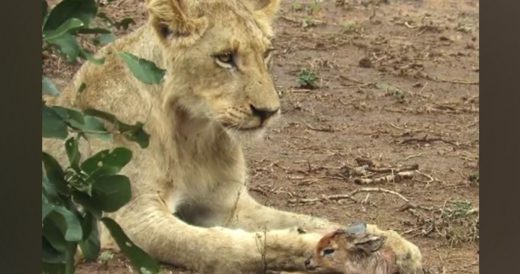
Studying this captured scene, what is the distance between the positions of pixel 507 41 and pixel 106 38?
0.67m

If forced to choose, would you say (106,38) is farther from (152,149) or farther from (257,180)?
(257,180)

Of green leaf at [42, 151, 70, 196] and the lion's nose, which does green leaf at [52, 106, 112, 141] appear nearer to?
green leaf at [42, 151, 70, 196]

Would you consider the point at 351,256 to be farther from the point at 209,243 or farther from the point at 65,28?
the point at 65,28

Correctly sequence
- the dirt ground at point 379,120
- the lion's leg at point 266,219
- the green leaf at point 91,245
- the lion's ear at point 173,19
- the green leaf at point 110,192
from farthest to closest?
the dirt ground at point 379,120 → the lion's leg at point 266,219 → the lion's ear at point 173,19 → the green leaf at point 91,245 → the green leaf at point 110,192

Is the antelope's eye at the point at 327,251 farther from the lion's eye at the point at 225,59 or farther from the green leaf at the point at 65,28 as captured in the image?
the green leaf at the point at 65,28

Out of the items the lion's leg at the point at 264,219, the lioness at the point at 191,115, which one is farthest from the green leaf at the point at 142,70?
the lion's leg at the point at 264,219

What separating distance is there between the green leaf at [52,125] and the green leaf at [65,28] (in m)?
0.10

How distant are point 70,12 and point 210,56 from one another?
101cm

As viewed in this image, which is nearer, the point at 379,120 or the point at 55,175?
the point at 55,175

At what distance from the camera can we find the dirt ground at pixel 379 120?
9.80 feet

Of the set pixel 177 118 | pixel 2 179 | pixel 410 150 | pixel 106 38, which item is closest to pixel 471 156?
pixel 410 150

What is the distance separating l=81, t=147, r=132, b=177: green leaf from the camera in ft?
5.44

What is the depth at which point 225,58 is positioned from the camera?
264 centimetres

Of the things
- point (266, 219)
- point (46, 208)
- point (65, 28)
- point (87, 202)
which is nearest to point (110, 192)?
point (87, 202)
